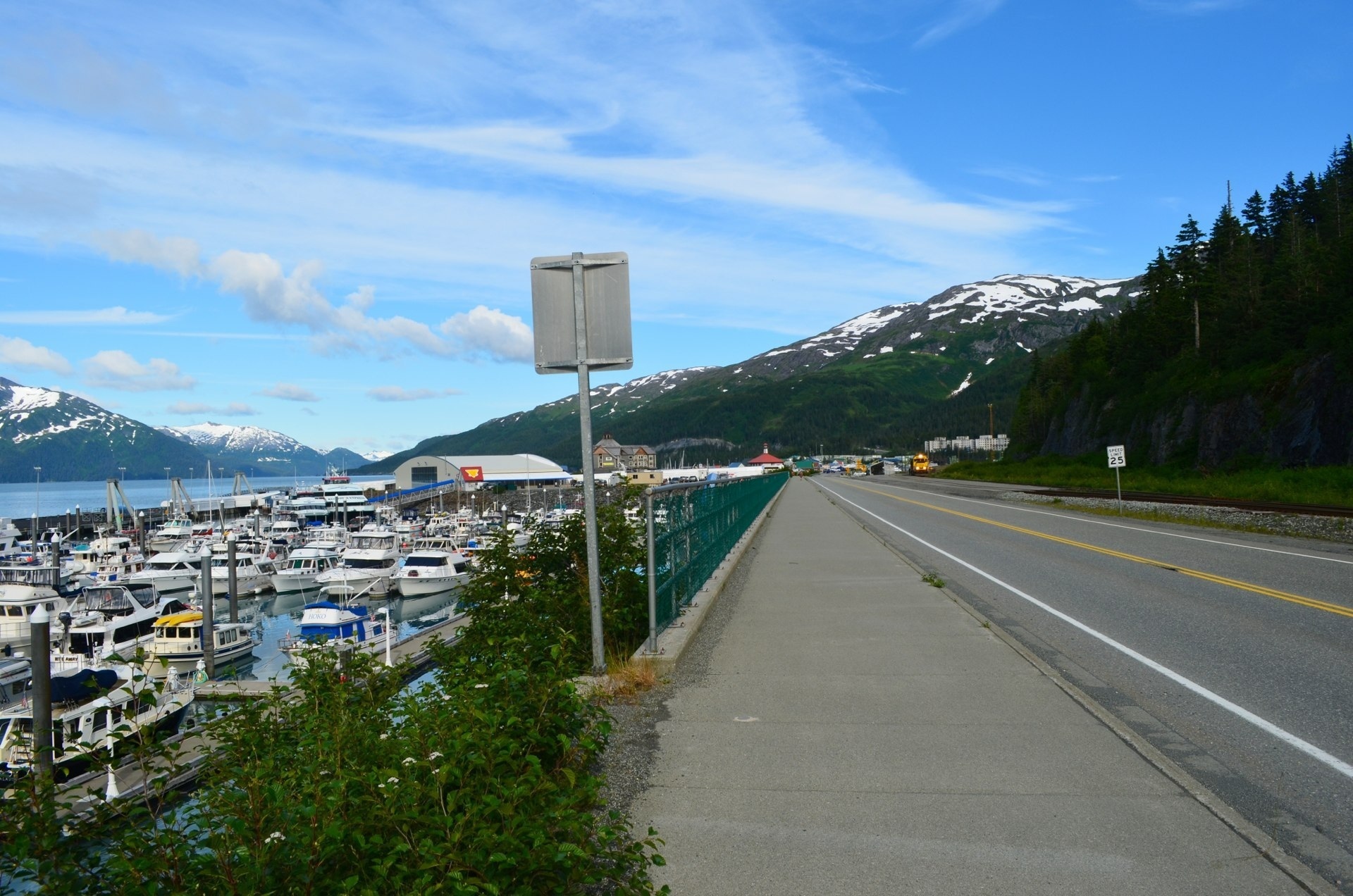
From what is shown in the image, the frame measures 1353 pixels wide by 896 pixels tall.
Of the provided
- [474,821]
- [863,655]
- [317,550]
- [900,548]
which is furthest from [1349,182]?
[474,821]

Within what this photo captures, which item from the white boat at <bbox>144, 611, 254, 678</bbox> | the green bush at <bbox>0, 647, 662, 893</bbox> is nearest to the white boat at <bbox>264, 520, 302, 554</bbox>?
the white boat at <bbox>144, 611, 254, 678</bbox>

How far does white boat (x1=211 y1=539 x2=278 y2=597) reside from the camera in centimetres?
5438

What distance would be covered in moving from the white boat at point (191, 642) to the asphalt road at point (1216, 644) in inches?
1031

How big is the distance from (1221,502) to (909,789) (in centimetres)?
3442

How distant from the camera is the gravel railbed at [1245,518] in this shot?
2333cm

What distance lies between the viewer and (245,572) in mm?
55062

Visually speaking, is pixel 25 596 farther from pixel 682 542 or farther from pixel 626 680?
pixel 626 680

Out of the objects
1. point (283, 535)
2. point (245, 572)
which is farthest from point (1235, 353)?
point (283, 535)

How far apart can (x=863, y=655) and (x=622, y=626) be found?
242 cm

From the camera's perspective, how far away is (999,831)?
4605 millimetres

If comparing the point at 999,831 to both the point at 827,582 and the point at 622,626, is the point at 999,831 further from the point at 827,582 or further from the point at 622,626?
the point at 827,582

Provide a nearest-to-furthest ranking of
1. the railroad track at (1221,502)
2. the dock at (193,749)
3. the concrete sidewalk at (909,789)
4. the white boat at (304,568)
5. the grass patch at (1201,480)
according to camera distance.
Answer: the dock at (193,749)
the concrete sidewalk at (909,789)
the railroad track at (1221,502)
the grass patch at (1201,480)
the white boat at (304,568)

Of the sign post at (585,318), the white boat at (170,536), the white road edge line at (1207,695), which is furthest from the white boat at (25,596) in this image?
the white road edge line at (1207,695)

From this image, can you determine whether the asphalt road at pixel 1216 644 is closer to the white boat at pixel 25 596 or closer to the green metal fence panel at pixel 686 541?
the green metal fence panel at pixel 686 541
